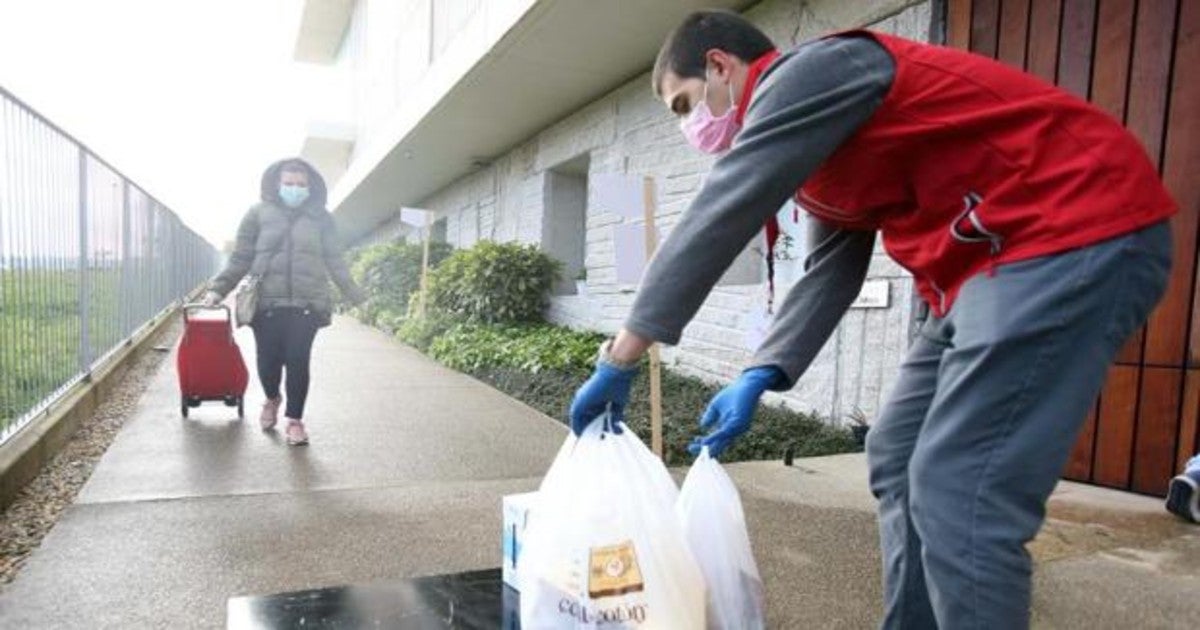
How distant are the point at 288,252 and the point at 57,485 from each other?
1.73m

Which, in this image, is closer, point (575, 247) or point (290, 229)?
point (290, 229)

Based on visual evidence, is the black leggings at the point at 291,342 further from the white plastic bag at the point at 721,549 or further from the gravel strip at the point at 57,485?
the white plastic bag at the point at 721,549

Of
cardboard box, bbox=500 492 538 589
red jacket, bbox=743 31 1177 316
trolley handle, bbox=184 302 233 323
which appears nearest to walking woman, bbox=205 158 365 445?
trolley handle, bbox=184 302 233 323

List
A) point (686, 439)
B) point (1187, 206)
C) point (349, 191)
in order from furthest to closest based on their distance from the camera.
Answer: point (349, 191)
point (686, 439)
point (1187, 206)

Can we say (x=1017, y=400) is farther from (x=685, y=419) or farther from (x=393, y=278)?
(x=393, y=278)

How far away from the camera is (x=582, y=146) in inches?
361

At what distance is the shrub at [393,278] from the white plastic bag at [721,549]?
12313 mm

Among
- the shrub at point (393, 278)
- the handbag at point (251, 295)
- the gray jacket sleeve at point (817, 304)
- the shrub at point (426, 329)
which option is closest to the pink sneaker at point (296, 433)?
the handbag at point (251, 295)

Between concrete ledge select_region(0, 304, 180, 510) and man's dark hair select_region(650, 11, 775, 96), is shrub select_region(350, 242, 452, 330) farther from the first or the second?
man's dark hair select_region(650, 11, 775, 96)

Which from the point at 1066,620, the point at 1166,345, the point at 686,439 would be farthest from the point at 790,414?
the point at 1066,620

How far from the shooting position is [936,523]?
1.33 metres

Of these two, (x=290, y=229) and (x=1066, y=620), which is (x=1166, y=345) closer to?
(x=1066, y=620)

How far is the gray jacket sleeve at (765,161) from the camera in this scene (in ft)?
4.46

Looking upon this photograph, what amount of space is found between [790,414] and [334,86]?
2305cm
